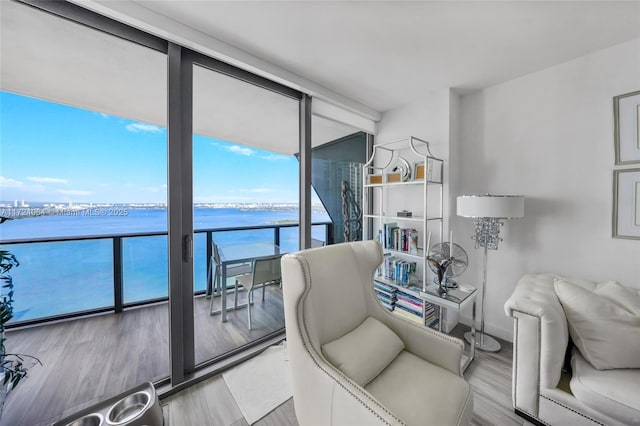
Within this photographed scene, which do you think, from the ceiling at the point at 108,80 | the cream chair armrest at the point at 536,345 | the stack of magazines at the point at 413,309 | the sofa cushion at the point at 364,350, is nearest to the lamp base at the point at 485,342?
the stack of magazines at the point at 413,309

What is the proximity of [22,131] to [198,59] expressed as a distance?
3.89ft

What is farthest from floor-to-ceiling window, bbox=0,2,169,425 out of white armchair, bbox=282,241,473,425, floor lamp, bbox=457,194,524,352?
floor lamp, bbox=457,194,524,352

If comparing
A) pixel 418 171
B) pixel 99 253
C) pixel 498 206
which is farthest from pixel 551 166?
pixel 99 253

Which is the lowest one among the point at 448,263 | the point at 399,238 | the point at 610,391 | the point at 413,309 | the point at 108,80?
the point at 413,309

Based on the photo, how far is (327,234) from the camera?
3225 millimetres

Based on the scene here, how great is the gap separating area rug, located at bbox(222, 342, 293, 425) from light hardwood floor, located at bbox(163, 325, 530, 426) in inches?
1.4

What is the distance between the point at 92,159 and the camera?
5.88 ft

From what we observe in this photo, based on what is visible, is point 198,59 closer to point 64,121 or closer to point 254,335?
point 64,121

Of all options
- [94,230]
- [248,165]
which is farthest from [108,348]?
[248,165]

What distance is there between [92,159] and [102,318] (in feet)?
5.28

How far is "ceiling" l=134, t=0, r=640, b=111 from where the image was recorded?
1431 millimetres

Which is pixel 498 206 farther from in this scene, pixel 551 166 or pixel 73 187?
pixel 73 187

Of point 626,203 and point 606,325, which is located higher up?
point 626,203

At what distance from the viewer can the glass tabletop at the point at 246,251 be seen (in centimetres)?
228
